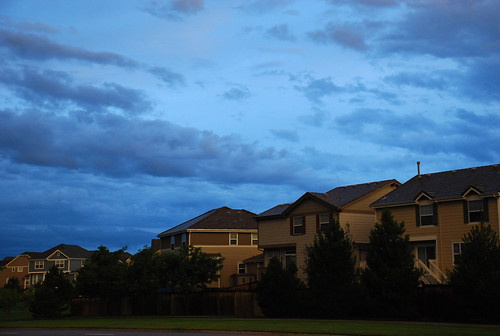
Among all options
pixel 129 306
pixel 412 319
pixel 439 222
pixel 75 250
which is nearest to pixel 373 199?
pixel 439 222

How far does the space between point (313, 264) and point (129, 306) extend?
815 inches

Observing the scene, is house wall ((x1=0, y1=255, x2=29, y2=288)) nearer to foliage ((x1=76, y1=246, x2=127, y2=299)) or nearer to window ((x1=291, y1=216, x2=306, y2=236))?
foliage ((x1=76, y1=246, x2=127, y2=299))

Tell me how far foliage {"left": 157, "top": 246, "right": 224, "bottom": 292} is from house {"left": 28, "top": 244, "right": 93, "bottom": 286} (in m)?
74.1

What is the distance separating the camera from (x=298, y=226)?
54.8 m

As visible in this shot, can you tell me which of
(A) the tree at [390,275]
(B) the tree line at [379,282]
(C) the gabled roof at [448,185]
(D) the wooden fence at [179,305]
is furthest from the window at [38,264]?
(A) the tree at [390,275]

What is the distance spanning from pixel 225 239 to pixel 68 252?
63.9m

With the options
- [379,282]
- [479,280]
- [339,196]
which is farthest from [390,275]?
[339,196]

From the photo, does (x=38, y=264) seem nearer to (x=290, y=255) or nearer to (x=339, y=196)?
(x=290, y=255)

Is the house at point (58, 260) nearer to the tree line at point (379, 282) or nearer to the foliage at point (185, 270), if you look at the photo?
the foliage at point (185, 270)

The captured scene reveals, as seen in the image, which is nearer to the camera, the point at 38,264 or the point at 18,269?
the point at 38,264

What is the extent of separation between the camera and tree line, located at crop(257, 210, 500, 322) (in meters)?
32.1

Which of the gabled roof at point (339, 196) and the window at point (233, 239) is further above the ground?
the gabled roof at point (339, 196)

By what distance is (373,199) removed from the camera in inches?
2093

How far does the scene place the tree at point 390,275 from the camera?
116 ft
